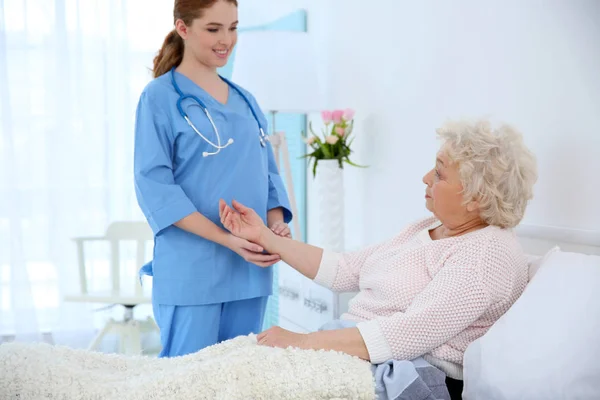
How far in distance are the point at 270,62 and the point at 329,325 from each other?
155cm

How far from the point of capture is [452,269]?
1580 millimetres

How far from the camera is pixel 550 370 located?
4.60 ft

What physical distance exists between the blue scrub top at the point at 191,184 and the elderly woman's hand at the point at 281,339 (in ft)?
1.29

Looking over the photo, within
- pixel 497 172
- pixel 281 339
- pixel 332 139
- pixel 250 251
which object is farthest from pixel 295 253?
pixel 332 139

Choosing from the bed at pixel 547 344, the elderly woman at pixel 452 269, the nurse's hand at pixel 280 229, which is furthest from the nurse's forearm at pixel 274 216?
the bed at pixel 547 344

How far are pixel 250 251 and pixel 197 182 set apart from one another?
230mm

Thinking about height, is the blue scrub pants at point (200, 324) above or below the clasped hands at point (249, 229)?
below

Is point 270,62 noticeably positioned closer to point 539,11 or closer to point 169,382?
point 539,11

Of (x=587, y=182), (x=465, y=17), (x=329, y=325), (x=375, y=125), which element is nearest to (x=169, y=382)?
(x=329, y=325)

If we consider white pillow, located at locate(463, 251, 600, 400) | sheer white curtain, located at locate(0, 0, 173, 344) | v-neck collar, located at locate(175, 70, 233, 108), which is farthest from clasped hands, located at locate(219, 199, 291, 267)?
sheer white curtain, located at locate(0, 0, 173, 344)

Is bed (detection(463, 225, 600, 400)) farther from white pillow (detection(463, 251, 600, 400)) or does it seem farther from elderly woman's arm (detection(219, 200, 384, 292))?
elderly woman's arm (detection(219, 200, 384, 292))

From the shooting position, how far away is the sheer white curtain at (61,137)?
12.0 feet

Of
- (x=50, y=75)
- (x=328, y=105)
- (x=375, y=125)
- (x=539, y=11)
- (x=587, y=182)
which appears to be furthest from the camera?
Answer: (x=50, y=75)

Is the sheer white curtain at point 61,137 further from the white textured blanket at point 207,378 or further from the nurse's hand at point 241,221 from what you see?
the white textured blanket at point 207,378
